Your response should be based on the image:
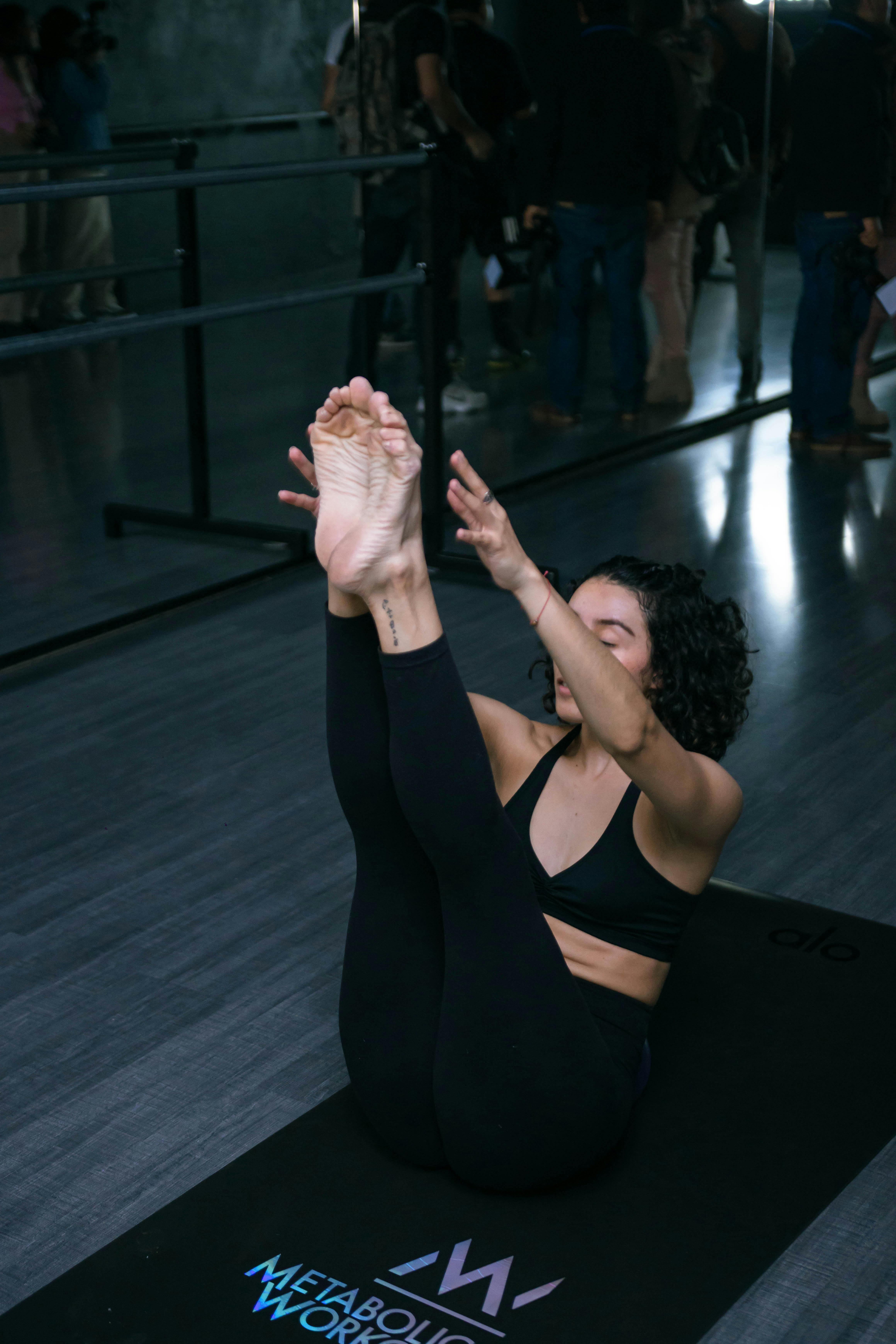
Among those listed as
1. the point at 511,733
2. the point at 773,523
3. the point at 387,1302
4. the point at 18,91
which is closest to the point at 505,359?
the point at 773,523

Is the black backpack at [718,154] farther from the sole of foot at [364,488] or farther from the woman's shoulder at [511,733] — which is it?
the sole of foot at [364,488]

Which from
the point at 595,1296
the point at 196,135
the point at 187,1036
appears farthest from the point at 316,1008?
the point at 196,135

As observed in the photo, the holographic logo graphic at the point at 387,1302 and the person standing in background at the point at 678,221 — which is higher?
the person standing in background at the point at 678,221

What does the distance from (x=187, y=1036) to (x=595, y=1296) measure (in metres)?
0.72

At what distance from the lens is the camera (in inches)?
180

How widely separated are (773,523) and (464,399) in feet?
4.48

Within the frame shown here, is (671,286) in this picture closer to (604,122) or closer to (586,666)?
(604,122)

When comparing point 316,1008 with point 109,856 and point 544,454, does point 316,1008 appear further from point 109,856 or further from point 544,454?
point 544,454

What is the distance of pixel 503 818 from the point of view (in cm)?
138

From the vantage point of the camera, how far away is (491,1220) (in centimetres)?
155

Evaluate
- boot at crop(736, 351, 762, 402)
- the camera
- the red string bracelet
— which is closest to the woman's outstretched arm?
the red string bracelet

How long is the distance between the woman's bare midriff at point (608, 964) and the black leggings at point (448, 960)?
9 centimetres

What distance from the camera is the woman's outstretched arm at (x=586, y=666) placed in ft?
4.27

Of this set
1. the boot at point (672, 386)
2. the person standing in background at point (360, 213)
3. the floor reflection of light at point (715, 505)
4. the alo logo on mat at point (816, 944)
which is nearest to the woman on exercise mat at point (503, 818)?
the alo logo on mat at point (816, 944)
